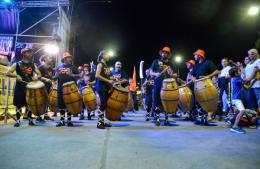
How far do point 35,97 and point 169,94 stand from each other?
3.39m

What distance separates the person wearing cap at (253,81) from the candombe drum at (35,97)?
514 cm

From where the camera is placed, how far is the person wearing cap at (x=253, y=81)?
19.1 feet

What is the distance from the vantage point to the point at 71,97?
20.0 ft

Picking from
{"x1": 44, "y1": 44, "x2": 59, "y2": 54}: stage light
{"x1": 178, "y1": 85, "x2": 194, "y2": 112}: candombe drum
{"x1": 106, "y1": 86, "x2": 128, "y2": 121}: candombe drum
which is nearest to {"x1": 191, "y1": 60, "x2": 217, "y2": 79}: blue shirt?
{"x1": 178, "y1": 85, "x2": 194, "y2": 112}: candombe drum

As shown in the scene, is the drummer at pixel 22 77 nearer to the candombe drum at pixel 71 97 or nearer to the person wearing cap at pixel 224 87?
the candombe drum at pixel 71 97

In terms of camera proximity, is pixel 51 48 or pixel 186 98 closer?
pixel 186 98

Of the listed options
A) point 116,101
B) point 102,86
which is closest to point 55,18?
point 102,86

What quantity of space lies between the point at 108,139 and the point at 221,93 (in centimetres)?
573

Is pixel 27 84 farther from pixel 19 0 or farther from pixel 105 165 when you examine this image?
pixel 19 0

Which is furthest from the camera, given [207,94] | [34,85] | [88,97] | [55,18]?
[55,18]

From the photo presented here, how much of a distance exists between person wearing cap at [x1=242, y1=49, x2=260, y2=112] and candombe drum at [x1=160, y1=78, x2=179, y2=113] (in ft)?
5.71

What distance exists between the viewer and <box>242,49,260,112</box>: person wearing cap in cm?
582

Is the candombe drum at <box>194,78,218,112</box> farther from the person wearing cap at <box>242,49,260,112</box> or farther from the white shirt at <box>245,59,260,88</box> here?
the white shirt at <box>245,59,260,88</box>

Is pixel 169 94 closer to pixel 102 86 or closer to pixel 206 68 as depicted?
pixel 206 68
